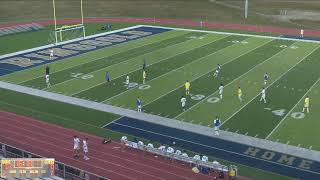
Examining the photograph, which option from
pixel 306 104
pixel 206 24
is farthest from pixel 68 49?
pixel 306 104

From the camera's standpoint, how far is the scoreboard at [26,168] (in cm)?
1720

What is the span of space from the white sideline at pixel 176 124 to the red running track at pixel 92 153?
3641 mm

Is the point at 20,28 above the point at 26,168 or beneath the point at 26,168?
above

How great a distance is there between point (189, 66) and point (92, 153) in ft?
56.2

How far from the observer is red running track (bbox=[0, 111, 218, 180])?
20.3 m

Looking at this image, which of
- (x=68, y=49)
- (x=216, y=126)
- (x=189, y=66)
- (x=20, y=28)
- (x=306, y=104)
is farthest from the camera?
(x=20, y=28)

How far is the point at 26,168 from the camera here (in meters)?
17.3

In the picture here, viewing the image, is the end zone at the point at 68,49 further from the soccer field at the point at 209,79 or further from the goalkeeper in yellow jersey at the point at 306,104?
the goalkeeper in yellow jersey at the point at 306,104

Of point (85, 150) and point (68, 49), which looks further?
point (68, 49)

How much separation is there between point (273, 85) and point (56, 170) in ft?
61.1

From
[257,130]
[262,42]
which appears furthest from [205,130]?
[262,42]

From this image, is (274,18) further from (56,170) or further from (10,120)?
(56,170)

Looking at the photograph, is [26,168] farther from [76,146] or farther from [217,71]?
[217,71]

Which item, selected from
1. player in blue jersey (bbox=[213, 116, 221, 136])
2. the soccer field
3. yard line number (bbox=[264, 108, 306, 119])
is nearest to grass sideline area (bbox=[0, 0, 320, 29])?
the soccer field
